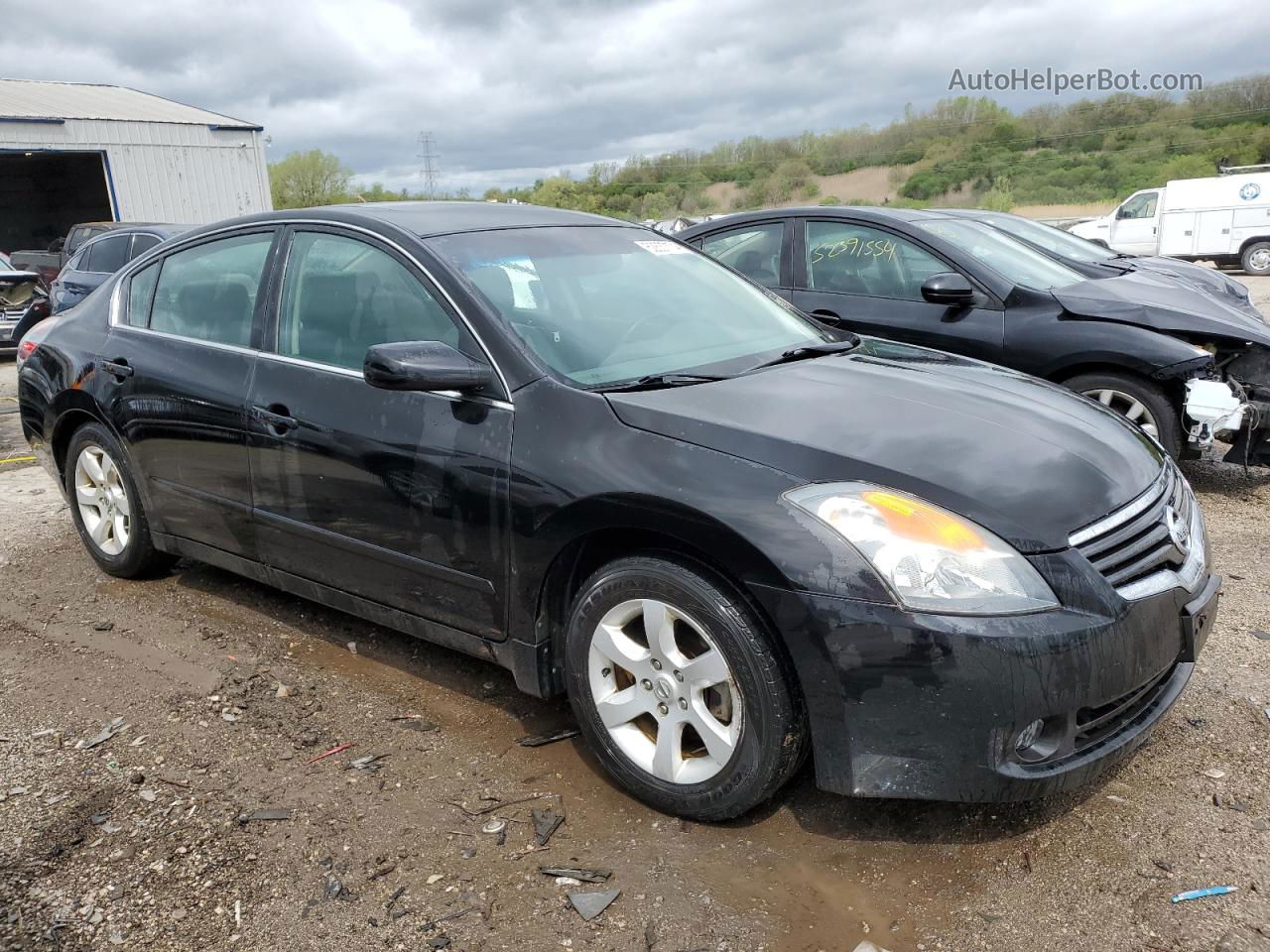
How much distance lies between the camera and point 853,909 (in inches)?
94.3

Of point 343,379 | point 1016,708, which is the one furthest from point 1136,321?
point 343,379

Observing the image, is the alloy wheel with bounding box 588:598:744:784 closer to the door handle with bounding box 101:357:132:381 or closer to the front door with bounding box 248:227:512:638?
the front door with bounding box 248:227:512:638

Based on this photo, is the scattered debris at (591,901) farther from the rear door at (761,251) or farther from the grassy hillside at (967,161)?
the grassy hillside at (967,161)

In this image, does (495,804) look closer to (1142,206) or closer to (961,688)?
(961,688)

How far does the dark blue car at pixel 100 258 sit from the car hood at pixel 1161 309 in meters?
10.4

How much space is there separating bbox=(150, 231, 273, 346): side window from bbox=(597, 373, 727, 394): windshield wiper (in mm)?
1652

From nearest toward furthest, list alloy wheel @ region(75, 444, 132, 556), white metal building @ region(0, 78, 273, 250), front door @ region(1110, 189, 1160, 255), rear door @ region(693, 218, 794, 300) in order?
alloy wheel @ region(75, 444, 132, 556) → rear door @ region(693, 218, 794, 300) → front door @ region(1110, 189, 1160, 255) → white metal building @ region(0, 78, 273, 250)

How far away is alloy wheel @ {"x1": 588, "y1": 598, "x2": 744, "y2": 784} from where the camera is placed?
2592mm

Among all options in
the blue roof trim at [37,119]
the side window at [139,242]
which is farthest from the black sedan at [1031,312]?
the blue roof trim at [37,119]

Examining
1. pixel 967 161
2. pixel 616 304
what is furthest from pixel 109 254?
pixel 967 161

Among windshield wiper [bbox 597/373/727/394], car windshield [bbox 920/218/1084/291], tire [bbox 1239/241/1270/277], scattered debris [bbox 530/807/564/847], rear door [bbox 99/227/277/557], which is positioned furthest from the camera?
tire [bbox 1239/241/1270/277]

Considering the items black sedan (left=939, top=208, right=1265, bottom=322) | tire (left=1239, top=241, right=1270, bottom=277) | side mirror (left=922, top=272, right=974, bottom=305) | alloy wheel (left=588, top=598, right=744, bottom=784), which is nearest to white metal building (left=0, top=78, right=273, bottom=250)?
tire (left=1239, top=241, right=1270, bottom=277)

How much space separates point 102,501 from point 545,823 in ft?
10.0

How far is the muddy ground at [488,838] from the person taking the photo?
92.1 inches
